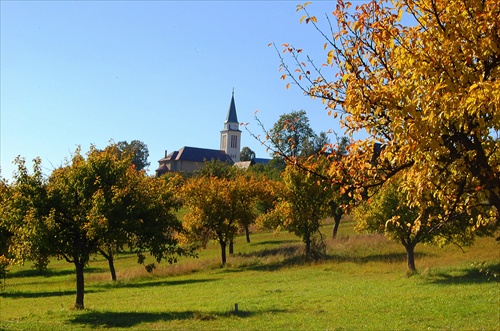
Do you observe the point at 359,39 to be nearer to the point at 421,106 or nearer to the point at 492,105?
the point at 421,106

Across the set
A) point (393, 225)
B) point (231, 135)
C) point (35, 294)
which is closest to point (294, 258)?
point (393, 225)

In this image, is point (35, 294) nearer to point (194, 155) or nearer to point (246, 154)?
point (194, 155)

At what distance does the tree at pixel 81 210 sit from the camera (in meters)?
19.1

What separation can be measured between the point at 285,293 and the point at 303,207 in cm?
1951

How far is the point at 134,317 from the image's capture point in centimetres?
1922

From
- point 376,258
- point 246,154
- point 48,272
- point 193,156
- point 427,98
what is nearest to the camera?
point 427,98

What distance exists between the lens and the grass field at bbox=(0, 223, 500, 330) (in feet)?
55.0

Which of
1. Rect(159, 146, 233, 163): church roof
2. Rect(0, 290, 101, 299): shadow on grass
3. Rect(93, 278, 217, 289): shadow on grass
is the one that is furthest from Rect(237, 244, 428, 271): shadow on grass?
Rect(159, 146, 233, 163): church roof

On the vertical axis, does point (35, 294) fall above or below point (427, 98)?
below

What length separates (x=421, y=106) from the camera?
Answer: 5414 millimetres

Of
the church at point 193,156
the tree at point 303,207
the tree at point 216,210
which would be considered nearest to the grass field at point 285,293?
the tree at point 303,207

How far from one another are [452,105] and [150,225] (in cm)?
1820

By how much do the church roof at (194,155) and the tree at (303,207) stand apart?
119 m

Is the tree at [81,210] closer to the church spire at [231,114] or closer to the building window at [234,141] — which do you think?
the church spire at [231,114]
